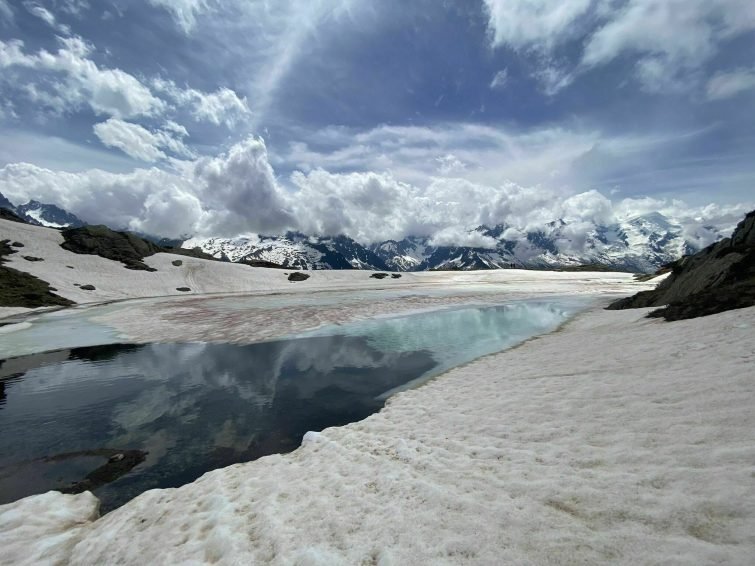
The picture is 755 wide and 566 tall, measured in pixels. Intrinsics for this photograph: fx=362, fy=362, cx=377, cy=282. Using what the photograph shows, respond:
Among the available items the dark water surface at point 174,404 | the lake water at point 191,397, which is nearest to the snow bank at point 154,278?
the lake water at point 191,397

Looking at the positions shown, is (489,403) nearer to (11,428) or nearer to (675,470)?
(675,470)

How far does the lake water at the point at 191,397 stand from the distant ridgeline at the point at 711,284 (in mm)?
8448

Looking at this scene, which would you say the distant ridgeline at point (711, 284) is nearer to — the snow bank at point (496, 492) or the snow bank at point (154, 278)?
the snow bank at point (496, 492)

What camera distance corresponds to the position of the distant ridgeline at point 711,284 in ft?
56.7

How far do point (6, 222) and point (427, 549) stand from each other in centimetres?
10779

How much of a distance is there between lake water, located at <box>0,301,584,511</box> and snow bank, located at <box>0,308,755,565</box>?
162 cm

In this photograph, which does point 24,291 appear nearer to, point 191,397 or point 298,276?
point 298,276

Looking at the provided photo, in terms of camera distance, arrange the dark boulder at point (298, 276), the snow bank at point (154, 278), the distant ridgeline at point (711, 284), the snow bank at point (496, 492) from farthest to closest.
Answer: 1. the dark boulder at point (298, 276)
2. the snow bank at point (154, 278)
3. the distant ridgeline at point (711, 284)
4. the snow bank at point (496, 492)

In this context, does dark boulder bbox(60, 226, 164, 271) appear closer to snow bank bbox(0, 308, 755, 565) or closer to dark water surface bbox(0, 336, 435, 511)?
dark water surface bbox(0, 336, 435, 511)

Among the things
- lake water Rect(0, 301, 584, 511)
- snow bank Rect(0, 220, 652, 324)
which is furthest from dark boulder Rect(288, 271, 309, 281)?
lake water Rect(0, 301, 584, 511)

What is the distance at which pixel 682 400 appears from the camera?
8.06 meters

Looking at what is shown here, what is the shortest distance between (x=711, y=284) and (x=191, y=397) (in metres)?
29.7

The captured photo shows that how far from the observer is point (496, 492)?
6.21m

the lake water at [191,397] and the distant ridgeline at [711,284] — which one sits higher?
the distant ridgeline at [711,284]
